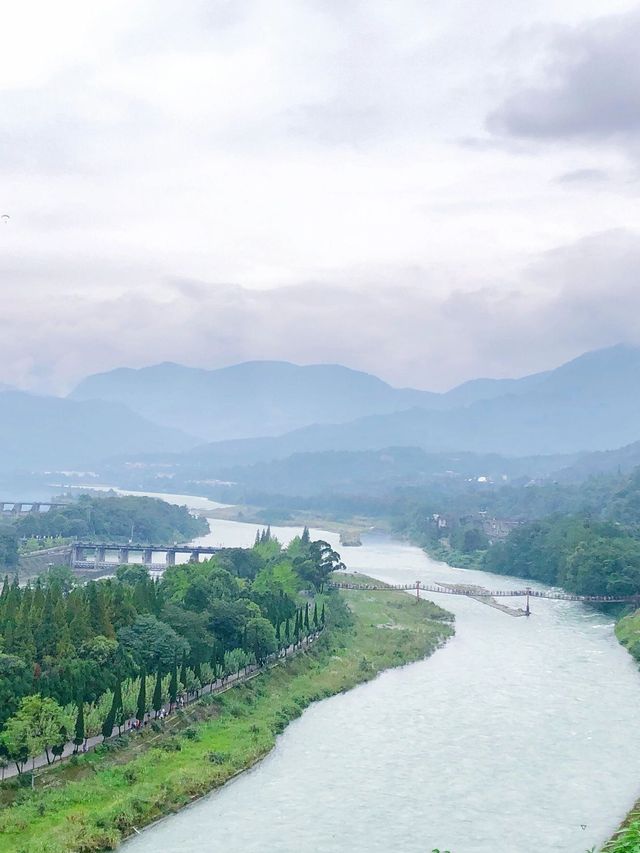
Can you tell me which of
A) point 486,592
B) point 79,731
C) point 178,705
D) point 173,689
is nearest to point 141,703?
point 173,689

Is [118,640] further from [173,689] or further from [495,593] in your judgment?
[495,593]

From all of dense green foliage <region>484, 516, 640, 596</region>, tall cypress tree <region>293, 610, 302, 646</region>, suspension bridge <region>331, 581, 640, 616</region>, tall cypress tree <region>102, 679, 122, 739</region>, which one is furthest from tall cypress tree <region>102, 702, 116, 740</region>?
dense green foliage <region>484, 516, 640, 596</region>

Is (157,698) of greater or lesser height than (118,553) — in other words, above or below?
below

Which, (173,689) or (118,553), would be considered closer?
(173,689)

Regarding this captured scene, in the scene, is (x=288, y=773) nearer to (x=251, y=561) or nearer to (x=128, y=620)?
(x=128, y=620)

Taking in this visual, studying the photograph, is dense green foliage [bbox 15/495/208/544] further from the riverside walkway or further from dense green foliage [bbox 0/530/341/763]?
the riverside walkway

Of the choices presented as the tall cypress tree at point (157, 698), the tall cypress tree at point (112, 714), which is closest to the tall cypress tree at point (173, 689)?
the tall cypress tree at point (157, 698)
